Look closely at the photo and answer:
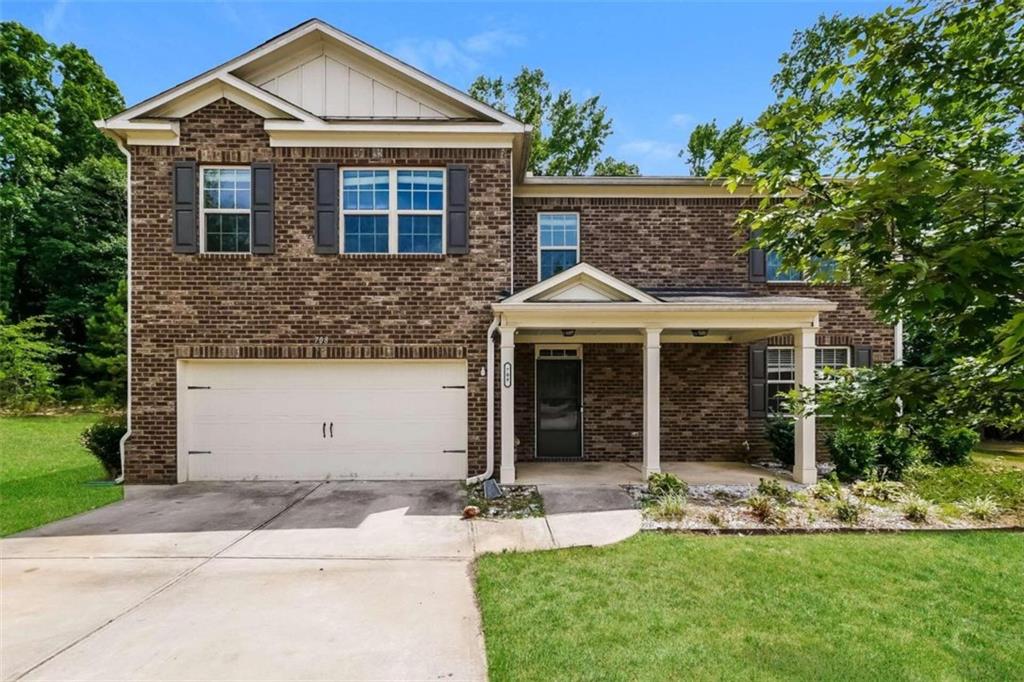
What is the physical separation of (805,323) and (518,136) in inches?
226

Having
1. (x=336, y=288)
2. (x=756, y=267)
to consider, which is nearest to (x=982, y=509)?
(x=756, y=267)

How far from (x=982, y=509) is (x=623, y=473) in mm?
4726

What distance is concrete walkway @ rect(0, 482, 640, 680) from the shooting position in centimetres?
338

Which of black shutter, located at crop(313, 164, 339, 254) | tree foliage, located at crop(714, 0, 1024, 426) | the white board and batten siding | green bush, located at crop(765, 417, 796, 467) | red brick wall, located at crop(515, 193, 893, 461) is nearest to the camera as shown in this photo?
tree foliage, located at crop(714, 0, 1024, 426)

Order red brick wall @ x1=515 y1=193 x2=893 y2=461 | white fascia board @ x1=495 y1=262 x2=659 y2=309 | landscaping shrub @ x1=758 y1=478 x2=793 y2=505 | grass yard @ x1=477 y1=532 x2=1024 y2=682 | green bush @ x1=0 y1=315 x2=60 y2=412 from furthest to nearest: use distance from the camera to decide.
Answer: green bush @ x1=0 y1=315 x2=60 y2=412 < red brick wall @ x1=515 y1=193 x2=893 y2=461 < white fascia board @ x1=495 y1=262 x2=659 y2=309 < landscaping shrub @ x1=758 y1=478 x2=793 y2=505 < grass yard @ x1=477 y1=532 x2=1024 y2=682

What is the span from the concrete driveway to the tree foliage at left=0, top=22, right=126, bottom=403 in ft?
69.0

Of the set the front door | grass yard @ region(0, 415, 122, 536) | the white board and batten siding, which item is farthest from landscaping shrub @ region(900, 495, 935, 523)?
grass yard @ region(0, 415, 122, 536)

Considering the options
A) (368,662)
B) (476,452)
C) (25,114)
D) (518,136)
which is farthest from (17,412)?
(368,662)

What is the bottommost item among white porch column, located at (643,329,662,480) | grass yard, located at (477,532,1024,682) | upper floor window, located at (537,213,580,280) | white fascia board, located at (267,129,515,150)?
grass yard, located at (477,532,1024,682)

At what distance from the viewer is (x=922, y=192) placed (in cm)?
276

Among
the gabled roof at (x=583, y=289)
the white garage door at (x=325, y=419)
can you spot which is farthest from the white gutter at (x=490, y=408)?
the gabled roof at (x=583, y=289)

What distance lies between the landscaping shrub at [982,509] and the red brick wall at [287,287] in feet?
22.1

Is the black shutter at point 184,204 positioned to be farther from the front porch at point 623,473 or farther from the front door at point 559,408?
the front porch at point 623,473

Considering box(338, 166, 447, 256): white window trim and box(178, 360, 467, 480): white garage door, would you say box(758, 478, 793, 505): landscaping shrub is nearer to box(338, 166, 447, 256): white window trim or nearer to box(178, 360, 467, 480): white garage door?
box(178, 360, 467, 480): white garage door
